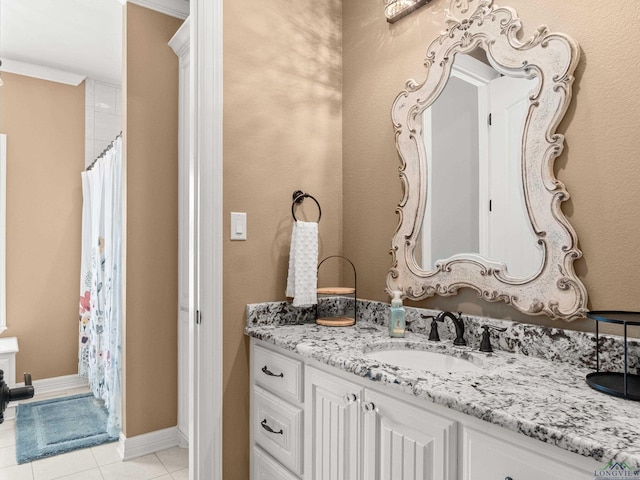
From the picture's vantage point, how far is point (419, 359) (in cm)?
149

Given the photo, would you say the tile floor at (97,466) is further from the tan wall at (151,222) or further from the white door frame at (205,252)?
the white door frame at (205,252)

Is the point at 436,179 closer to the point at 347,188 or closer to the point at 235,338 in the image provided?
the point at 347,188

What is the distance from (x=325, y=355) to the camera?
4.42 feet

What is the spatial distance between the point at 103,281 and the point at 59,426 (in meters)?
1.00

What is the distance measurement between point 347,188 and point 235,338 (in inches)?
34.9

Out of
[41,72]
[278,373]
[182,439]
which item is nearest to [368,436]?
[278,373]

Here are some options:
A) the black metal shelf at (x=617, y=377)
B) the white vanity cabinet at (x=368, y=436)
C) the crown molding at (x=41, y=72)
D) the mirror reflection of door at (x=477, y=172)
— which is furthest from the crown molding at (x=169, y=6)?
the black metal shelf at (x=617, y=377)

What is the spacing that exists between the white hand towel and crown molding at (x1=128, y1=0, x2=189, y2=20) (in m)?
1.82

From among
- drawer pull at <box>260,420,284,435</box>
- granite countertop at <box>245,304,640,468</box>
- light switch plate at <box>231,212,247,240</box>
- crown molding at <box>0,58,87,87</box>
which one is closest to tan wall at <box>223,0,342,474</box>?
light switch plate at <box>231,212,247,240</box>

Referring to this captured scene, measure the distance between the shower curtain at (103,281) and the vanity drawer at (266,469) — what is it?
4.58 feet

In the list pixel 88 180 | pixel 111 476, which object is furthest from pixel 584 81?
pixel 88 180

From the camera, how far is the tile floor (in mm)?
2295

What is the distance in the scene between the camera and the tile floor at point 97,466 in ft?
7.53

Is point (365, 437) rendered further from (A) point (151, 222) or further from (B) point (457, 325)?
(A) point (151, 222)
